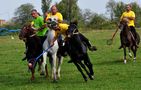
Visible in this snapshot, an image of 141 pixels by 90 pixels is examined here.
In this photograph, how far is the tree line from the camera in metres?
95.9

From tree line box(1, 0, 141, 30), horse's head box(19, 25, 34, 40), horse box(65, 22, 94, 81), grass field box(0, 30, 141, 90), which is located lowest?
tree line box(1, 0, 141, 30)

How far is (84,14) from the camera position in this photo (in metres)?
126

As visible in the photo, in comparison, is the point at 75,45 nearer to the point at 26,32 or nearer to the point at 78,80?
the point at 78,80

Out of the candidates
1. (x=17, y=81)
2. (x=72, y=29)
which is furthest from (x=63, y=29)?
(x=17, y=81)

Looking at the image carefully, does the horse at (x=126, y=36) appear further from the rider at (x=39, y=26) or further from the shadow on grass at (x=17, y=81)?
the shadow on grass at (x=17, y=81)

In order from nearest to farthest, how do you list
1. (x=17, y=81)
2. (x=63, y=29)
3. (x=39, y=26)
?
(x=63, y=29) → (x=17, y=81) → (x=39, y=26)

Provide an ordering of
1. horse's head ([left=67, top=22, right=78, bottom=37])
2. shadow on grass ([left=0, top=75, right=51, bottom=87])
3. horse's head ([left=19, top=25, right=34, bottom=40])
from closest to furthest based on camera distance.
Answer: horse's head ([left=67, top=22, right=78, bottom=37]), shadow on grass ([left=0, top=75, right=51, bottom=87]), horse's head ([left=19, top=25, right=34, bottom=40])

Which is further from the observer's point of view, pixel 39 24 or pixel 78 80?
pixel 39 24

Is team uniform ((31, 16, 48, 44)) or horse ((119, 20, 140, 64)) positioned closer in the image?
team uniform ((31, 16, 48, 44))

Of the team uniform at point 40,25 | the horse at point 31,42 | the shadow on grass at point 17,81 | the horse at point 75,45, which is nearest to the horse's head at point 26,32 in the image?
the horse at point 31,42

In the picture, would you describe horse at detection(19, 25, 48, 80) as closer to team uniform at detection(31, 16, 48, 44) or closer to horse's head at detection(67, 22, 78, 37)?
team uniform at detection(31, 16, 48, 44)

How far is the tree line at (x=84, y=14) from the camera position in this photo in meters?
95.9

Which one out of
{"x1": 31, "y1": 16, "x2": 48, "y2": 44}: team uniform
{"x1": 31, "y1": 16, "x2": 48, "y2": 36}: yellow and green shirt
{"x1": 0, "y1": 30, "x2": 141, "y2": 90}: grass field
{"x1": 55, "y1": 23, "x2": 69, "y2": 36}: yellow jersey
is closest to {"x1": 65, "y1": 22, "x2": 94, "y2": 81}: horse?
{"x1": 55, "y1": 23, "x2": 69, "y2": 36}: yellow jersey

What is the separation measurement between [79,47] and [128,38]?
7369 mm
